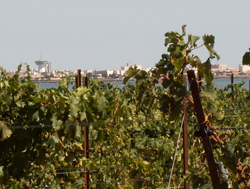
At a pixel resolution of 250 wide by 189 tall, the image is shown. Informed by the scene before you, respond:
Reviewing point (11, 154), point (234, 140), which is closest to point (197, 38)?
point (234, 140)

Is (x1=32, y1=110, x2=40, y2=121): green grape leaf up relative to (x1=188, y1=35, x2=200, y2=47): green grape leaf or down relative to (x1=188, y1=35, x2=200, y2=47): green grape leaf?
down

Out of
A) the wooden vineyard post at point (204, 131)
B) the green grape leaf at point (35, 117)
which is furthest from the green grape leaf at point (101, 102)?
the wooden vineyard post at point (204, 131)

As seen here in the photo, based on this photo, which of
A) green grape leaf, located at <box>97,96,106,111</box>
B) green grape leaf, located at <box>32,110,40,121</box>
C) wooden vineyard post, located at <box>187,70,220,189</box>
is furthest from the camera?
green grape leaf, located at <box>97,96,106,111</box>

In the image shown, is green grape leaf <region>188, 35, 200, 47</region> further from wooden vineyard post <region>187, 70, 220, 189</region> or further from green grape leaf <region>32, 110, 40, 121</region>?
green grape leaf <region>32, 110, 40, 121</region>

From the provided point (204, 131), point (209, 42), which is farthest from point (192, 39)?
point (204, 131)

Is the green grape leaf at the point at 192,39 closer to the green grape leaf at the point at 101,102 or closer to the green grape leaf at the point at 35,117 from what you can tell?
the green grape leaf at the point at 101,102

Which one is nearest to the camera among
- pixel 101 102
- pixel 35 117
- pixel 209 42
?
pixel 209 42

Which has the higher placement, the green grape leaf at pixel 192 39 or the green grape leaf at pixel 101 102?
the green grape leaf at pixel 192 39

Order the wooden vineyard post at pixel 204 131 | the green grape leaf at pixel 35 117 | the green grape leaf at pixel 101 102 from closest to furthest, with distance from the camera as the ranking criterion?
the wooden vineyard post at pixel 204 131 < the green grape leaf at pixel 35 117 < the green grape leaf at pixel 101 102

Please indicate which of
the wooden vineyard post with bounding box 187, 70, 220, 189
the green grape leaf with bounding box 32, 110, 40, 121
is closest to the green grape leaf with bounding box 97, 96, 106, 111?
the green grape leaf with bounding box 32, 110, 40, 121

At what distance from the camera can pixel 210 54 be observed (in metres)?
2.09

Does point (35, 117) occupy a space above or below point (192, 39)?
below

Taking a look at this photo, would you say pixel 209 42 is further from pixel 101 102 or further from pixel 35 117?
pixel 35 117

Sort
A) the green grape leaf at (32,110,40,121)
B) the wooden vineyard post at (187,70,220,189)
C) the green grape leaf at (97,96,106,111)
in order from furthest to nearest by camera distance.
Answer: the green grape leaf at (97,96,106,111), the green grape leaf at (32,110,40,121), the wooden vineyard post at (187,70,220,189)
